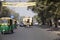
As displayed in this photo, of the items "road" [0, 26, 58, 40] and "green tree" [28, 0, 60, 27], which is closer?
"road" [0, 26, 58, 40]

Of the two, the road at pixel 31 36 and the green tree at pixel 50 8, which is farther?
the green tree at pixel 50 8

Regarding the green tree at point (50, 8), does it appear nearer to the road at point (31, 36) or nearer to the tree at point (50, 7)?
the tree at point (50, 7)

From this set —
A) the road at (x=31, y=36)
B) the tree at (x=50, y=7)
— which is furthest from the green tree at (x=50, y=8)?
the road at (x=31, y=36)

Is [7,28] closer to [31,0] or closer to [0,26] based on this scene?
[0,26]

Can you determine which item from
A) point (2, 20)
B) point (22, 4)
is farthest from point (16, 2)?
point (2, 20)

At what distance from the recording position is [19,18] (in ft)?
502

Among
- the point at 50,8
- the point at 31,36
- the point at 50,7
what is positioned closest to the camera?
the point at 31,36

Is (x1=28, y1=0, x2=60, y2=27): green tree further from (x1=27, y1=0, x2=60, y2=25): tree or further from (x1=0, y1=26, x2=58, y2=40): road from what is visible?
(x1=0, y1=26, x2=58, y2=40): road

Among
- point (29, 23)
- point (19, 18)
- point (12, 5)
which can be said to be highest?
point (12, 5)

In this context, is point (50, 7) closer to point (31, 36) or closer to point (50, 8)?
point (50, 8)

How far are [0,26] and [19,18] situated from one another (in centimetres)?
11835

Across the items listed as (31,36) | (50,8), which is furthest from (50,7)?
(31,36)

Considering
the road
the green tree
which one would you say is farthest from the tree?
the road

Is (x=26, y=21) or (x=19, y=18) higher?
(x=26, y=21)
